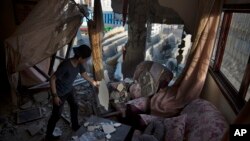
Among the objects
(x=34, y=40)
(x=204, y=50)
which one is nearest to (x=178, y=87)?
(x=204, y=50)

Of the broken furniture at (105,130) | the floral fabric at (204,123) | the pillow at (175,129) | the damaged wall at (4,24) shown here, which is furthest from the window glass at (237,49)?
the damaged wall at (4,24)

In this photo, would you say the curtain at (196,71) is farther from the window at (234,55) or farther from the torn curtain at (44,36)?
the torn curtain at (44,36)

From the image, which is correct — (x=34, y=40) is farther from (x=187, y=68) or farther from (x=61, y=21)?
(x=187, y=68)

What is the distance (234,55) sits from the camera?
8.71 feet

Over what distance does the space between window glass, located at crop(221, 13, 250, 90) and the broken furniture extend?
57.2 inches

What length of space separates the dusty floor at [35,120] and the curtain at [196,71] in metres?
1.45

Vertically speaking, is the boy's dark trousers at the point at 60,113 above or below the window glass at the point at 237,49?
below

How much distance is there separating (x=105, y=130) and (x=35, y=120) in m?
1.75

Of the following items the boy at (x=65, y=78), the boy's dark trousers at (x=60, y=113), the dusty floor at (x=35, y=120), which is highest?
the boy at (x=65, y=78)

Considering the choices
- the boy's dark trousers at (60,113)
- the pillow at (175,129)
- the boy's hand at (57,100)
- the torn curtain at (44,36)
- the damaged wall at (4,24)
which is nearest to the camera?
the pillow at (175,129)

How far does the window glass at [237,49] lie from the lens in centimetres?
236

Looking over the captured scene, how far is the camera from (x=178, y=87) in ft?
10.7

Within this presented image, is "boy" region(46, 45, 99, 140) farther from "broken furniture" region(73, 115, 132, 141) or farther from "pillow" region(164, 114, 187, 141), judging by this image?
"pillow" region(164, 114, 187, 141)

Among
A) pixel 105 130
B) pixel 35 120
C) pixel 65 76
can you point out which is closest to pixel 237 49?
pixel 105 130
